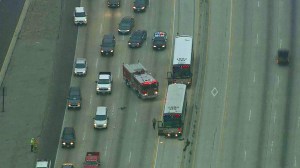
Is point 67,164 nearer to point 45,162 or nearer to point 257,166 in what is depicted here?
point 45,162

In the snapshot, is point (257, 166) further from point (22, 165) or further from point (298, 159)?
point (22, 165)

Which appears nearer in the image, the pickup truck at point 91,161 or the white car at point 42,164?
the white car at point 42,164

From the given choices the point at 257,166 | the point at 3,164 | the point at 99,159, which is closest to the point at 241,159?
the point at 257,166

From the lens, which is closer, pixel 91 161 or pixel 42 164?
pixel 42 164

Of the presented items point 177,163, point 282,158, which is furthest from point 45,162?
point 282,158

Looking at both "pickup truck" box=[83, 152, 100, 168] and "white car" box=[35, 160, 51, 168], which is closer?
"white car" box=[35, 160, 51, 168]

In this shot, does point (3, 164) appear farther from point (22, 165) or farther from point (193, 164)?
point (193, 164)
